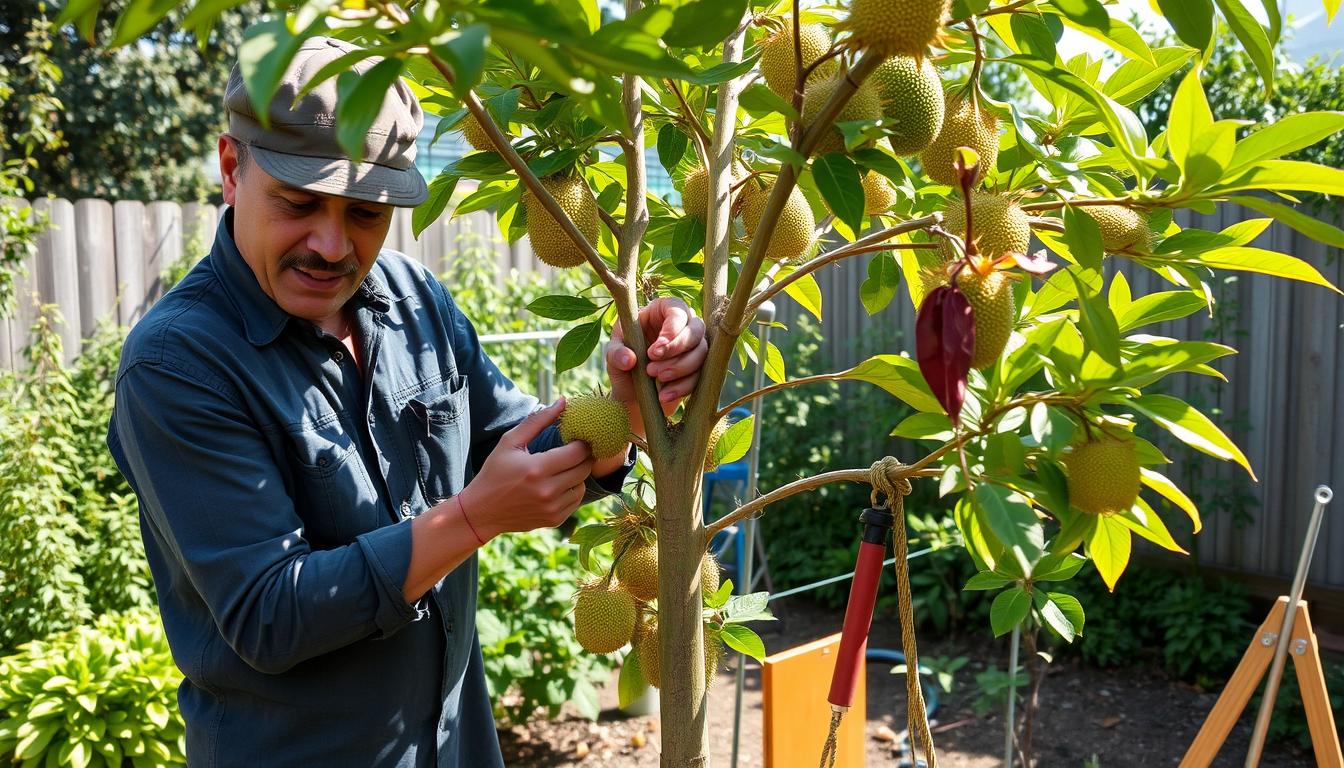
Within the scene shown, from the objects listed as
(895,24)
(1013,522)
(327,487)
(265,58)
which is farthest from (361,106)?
(327,487)

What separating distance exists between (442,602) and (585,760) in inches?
97.3

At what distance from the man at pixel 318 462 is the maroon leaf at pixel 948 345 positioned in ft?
1.17

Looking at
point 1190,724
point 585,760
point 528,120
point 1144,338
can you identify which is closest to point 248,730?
point 528,120

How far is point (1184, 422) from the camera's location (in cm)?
79

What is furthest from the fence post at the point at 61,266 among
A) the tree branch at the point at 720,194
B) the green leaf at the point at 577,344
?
the tree branch at the point at 720,194

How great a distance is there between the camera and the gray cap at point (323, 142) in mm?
1147

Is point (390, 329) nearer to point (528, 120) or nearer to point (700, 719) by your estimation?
point (528, 120)

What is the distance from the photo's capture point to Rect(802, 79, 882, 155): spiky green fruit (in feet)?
2.53

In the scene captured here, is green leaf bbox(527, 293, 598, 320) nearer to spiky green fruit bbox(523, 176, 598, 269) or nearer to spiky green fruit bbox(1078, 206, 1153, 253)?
spiky green fruit bbox(523, 176, 598, 269)

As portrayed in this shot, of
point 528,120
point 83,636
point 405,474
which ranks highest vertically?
point 528,120

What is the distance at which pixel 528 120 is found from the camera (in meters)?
1.01

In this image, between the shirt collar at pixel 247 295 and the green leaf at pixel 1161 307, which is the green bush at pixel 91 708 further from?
the green leaf at pixel 1161 307

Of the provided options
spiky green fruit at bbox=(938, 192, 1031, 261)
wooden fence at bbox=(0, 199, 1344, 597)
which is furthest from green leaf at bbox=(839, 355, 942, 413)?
wooden fence at bbox=(0, 199, 1344, 597)

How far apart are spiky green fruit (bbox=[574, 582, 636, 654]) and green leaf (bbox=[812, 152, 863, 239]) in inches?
23.0
